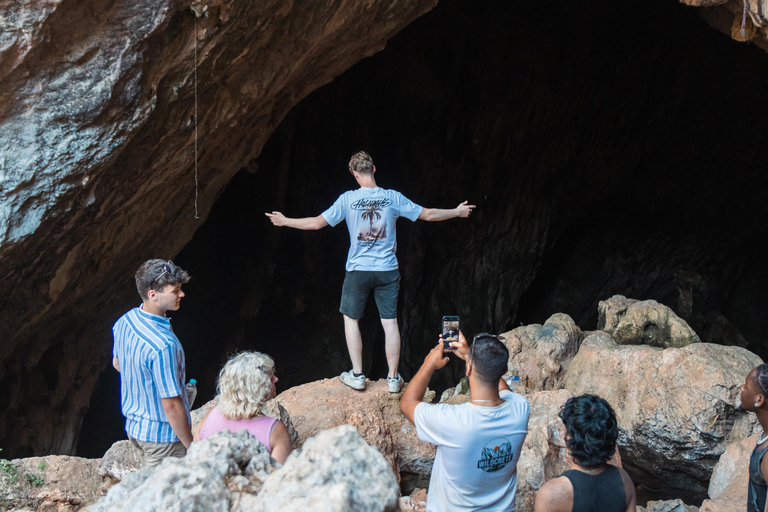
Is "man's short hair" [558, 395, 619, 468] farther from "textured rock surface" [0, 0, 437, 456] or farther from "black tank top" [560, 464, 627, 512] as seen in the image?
"textured rock surface" [0, 0, 437, 456]

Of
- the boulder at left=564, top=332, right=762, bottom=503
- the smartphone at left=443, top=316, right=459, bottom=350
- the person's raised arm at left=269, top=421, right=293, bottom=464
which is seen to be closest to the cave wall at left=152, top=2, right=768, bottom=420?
the smartphone at left=443, top=316, right=459, bottom=350

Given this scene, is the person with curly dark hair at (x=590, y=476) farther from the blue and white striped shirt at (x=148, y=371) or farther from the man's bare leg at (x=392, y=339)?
the man's bare leg at (x=392, y=339)

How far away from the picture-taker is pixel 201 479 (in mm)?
1327

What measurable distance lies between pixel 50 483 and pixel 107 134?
6.91ft

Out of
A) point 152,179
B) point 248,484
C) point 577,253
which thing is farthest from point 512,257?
point 248,484

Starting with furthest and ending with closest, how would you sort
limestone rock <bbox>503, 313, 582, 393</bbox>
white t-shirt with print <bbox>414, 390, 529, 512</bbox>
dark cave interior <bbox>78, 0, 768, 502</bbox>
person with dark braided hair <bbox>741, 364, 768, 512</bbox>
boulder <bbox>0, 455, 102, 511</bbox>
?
dark cave interior <bbox>78, 0, 768, 502</bbox>
limestone rock <bbox>503, 313, 582, 393</bbox>
boulder <bbox>0, 455, 102, 511</bbox>
person with dark braided hair <bbox>741, 364, 768, 512</bbox>
white t-shirt with print <bbox>414, 390, 529, 512</bbox>

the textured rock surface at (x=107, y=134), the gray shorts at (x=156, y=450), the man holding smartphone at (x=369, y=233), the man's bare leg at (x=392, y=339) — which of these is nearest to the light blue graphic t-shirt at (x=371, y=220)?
the man holding smartphone at (x=369, y=233)

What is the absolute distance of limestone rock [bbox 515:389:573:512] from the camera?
321 cm

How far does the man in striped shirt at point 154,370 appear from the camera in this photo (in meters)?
2.52

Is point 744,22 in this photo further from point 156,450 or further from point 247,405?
point 156,450

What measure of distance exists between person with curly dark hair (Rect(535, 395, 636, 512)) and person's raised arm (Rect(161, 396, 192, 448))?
1583mm

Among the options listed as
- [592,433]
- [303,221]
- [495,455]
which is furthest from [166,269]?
[592,433]

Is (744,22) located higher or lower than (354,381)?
higher

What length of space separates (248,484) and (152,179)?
3446 millimetres
